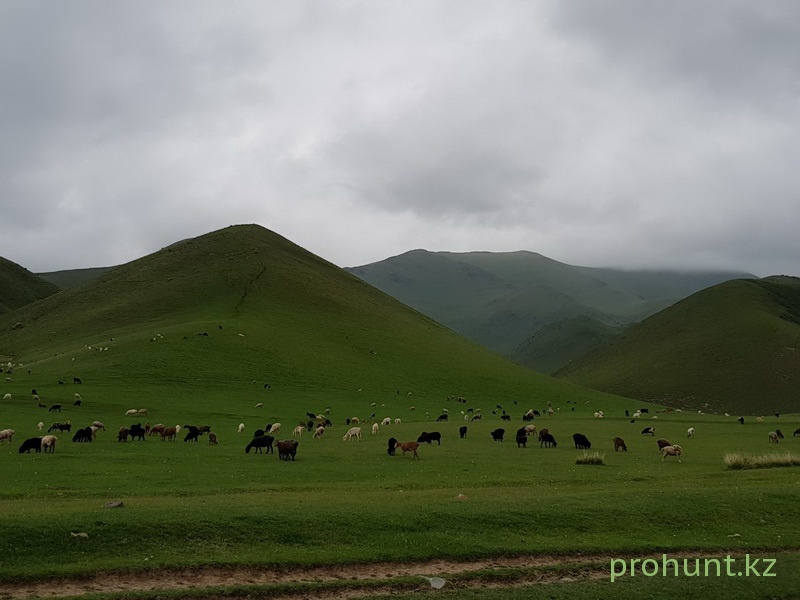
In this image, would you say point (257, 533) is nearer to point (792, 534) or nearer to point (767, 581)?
point (767, 581)

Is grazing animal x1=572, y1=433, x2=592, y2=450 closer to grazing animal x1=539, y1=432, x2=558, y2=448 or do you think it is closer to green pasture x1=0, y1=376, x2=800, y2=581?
green pasture x1=0, y1=376, x2=800, y2=581

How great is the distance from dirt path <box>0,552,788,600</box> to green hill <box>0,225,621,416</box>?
45.7 meters

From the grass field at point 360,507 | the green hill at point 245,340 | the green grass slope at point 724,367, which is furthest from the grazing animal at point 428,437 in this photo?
the green grass slope at point 724,367

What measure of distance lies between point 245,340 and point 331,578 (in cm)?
7590

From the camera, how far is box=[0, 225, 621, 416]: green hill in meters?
70.2

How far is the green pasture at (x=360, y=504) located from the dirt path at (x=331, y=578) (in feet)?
1.15

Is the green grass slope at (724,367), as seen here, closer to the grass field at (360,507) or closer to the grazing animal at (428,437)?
the grazing animal at (428,437)

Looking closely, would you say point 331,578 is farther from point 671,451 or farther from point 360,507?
point 671,451

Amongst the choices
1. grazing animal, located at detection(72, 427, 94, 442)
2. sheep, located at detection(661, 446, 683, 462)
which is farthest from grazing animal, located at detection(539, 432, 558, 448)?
grazing animal, located at detection(72, 427, 94, 442)

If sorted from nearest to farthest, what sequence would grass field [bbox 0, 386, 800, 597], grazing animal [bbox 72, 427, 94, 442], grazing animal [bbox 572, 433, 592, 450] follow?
grass field [bbox 0, 386, 800, 597] → grazing animal [bbox 72, 427, 94, 442] → grazing animal [bbox 572, 433, 592, 450]

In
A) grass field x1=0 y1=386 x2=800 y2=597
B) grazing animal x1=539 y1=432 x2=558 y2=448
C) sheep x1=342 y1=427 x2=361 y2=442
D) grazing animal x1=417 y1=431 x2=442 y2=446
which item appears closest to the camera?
grass field x1=0 y1=386 x2=800 y2=597

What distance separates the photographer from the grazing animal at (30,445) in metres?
31.3

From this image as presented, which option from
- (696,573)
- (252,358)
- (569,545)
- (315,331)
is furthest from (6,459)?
(315,331)

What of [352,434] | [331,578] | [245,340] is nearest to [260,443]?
[352,434]
